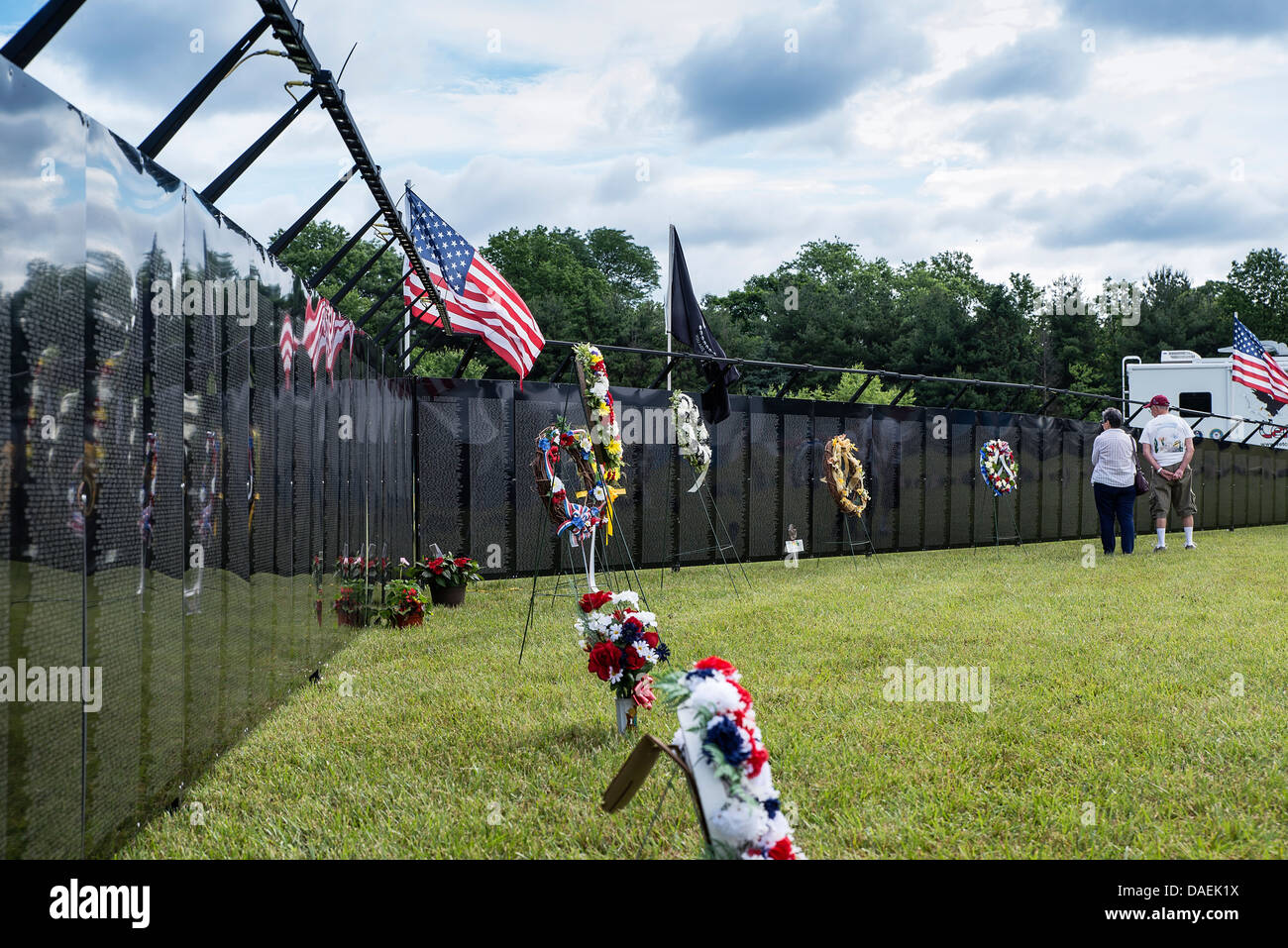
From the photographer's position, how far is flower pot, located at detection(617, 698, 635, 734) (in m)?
4.77

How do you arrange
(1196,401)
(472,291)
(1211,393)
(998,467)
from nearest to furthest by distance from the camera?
(472,291), (998,467), (1211,393), (1196,401)

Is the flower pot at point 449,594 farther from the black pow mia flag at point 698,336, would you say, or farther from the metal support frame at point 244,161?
the metal support frame at point 244,161

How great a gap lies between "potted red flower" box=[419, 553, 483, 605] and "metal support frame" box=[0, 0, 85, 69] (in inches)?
276

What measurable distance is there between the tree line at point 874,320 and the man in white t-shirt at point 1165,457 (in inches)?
926

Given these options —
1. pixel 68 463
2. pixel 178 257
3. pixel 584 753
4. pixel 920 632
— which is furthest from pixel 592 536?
pixel 68 463

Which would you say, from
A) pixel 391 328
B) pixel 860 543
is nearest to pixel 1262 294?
pixel 860 543

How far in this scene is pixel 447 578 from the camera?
9.46 metres

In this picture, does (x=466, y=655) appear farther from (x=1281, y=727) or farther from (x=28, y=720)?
(x=1281, y=727)

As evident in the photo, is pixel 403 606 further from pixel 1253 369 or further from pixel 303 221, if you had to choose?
pixel 1253 369

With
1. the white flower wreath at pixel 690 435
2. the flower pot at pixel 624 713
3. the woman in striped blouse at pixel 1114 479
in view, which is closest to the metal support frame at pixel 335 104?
the flower pot at pixel 624 713

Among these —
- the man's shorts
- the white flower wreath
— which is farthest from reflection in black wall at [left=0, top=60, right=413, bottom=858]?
the man's shorts

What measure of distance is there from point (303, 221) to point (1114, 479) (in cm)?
1216

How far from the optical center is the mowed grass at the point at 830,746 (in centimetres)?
353
